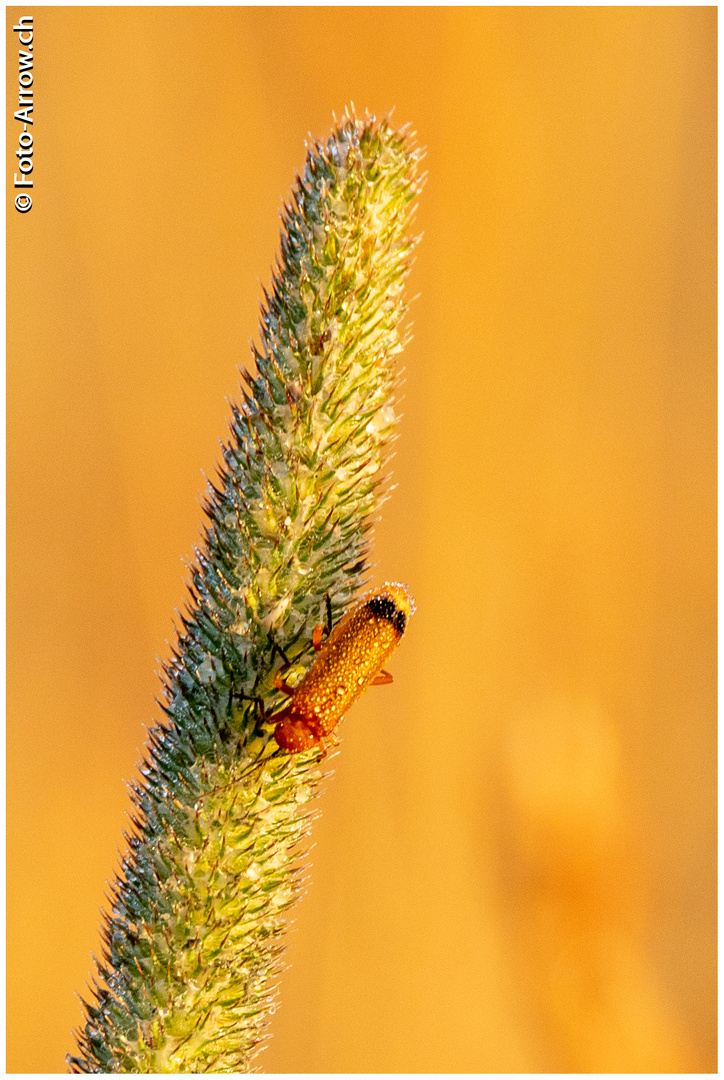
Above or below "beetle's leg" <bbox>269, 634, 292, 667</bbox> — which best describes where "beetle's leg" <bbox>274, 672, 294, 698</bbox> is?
below

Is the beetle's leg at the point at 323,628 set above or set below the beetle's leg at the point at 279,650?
above

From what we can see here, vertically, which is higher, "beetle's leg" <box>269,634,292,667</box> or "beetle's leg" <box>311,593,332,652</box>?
"beetle's leg" <box>311,593,332,652</box>

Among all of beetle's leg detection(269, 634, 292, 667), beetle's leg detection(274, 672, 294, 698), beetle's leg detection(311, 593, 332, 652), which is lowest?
beetle's leg detection(274, 672, 294, 698)

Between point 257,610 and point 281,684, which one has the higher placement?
point 257,610

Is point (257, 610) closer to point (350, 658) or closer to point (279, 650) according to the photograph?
point (279, 650)

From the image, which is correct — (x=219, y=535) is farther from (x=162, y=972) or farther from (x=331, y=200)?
(x=162, y=972)

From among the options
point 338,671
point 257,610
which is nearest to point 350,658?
point 338,671

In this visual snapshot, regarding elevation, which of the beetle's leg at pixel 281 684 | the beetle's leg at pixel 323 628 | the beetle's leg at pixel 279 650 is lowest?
the beetle's leg at pixel 281 684

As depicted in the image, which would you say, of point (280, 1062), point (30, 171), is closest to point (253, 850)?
point (280, 1062)
